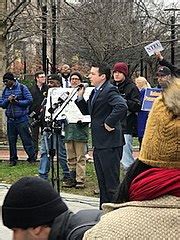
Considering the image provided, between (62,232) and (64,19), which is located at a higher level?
(64,19)

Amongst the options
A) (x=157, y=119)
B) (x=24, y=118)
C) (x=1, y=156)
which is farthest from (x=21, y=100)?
(x=157, y=119)

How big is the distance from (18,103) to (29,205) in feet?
30.9

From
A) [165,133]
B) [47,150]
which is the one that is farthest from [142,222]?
[47,150]

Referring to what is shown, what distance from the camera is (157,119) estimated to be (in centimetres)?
186

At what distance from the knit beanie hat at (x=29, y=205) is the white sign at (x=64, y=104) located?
5791 mm

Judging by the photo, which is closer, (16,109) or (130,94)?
(130,94)

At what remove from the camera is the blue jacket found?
1197 centimetres

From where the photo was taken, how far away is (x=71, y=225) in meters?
2.67

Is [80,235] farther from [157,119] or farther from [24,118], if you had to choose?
[24,118]

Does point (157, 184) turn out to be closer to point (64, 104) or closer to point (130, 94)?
point (64, 104)

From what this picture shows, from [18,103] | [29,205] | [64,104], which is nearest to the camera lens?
[29,205]

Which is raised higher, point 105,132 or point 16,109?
point 105,132

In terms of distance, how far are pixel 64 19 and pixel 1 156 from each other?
18.4 ft

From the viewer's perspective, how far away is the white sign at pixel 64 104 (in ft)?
28.7
